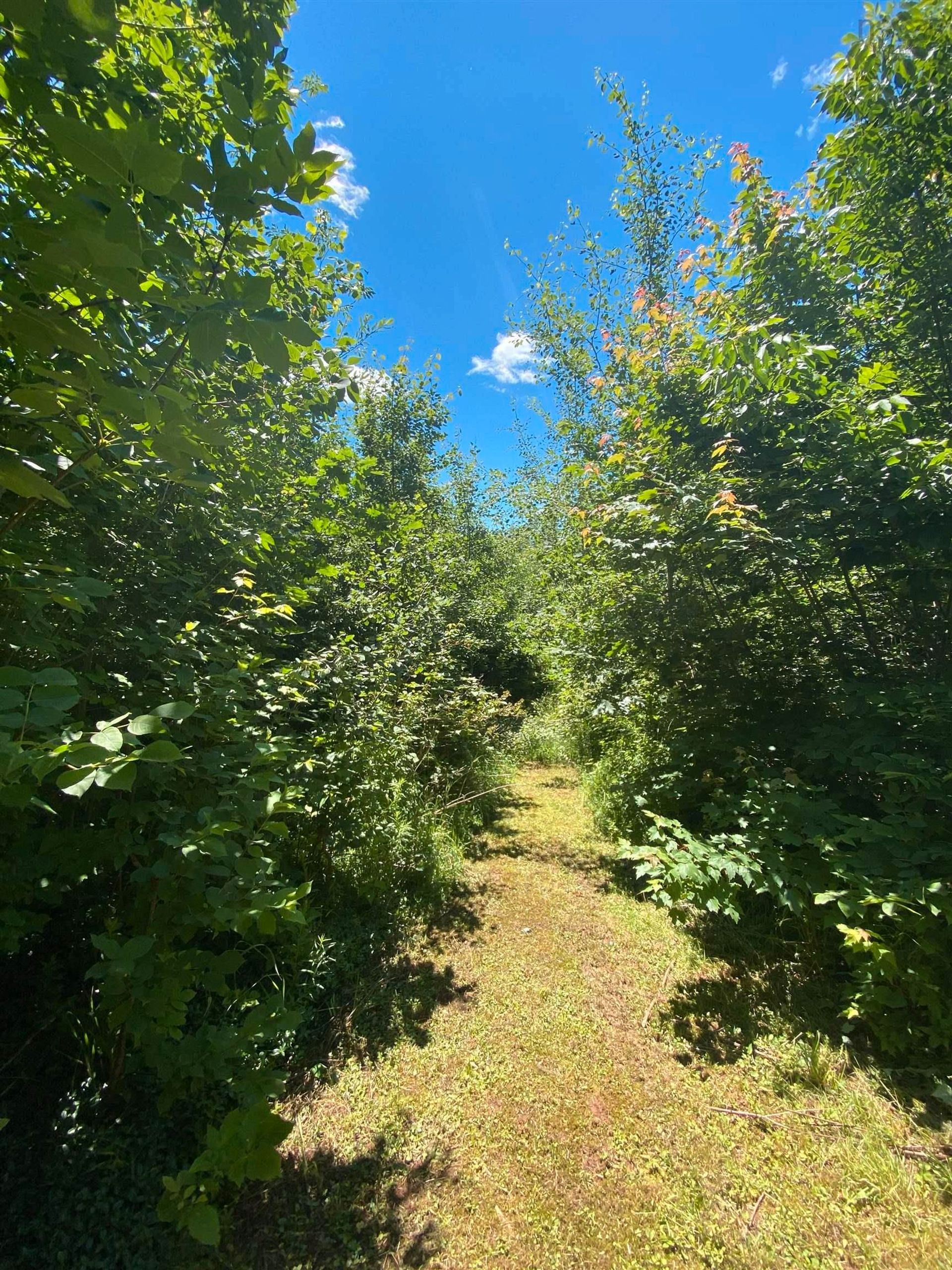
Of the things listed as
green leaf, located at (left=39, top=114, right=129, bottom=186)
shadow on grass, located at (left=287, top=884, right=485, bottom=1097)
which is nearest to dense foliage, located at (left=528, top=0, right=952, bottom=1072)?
shadow on grass, located at (left=287, top=884, right=485, bottom=1097)

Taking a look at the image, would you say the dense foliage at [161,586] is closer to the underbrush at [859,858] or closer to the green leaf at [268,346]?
the green leaf at [268,346]

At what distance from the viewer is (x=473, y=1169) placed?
1837 millimetres

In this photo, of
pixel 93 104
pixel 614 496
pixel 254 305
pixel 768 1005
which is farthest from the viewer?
pixel 614 496

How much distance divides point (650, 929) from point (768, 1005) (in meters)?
0.83

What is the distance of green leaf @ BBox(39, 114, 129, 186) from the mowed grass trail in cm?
293

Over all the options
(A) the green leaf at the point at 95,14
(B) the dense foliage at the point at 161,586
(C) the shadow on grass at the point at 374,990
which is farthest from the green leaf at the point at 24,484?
(C) the shadow on grass at the point at 374,990

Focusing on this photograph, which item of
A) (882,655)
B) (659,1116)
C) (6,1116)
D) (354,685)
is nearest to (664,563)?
(882,655)

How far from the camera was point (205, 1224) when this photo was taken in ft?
4.03

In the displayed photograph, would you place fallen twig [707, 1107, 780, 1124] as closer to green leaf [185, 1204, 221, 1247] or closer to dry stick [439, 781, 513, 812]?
green leaf [185, 1204, 221, 1247]

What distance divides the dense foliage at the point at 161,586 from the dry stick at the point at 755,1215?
1.70 meters

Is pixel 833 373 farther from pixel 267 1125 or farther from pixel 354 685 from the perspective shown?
pixel 267 1125

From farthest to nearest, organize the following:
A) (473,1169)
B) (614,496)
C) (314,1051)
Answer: (614,496) → (314,1051) → (473,1169)

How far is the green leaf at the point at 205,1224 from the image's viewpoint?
1.18m

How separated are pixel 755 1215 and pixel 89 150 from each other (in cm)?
334
